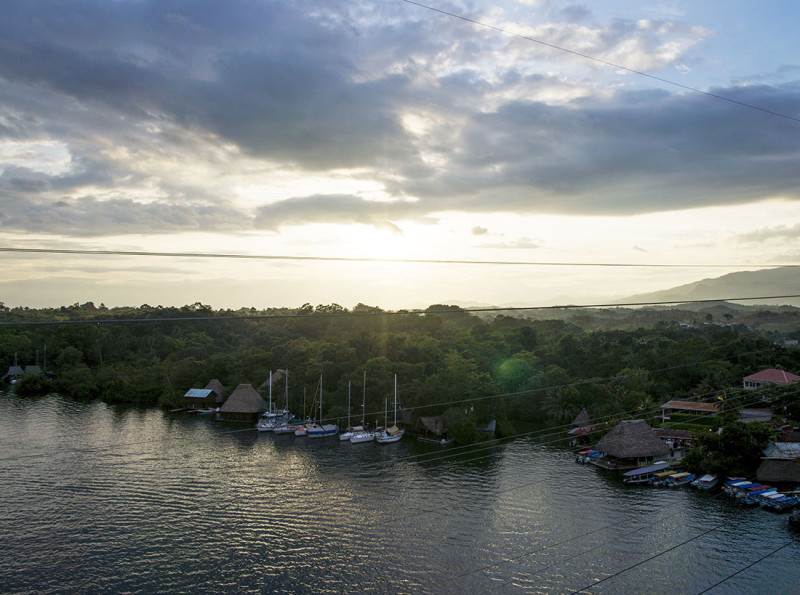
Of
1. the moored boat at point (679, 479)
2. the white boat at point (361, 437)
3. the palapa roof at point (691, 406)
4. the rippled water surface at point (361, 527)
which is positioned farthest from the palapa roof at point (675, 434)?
the white boat at point (361, 437)

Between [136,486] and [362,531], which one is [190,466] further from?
[362,531]

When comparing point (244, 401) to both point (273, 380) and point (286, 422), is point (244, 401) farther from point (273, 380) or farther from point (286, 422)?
point (286, 422)

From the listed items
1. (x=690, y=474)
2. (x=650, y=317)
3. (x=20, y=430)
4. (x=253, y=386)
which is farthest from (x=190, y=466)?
(x=650, y=317)

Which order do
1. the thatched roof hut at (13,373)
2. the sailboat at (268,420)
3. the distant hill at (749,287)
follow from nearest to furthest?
the sailboat at (268,420) → the thatched roof hut at (13,373) → the distant hill at (749,287)

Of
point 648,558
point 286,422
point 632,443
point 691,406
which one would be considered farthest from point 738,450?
point 286,422

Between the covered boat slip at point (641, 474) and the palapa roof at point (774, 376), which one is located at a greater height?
the palapa roof at point (774, 376)

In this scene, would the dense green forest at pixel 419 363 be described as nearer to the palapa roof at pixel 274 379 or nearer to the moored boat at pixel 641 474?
the palapa roof at pixel 274 379

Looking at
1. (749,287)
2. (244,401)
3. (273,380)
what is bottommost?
(244,401)

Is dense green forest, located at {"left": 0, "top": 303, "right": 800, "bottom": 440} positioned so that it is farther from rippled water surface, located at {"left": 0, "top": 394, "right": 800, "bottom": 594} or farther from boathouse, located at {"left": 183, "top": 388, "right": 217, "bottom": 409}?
rippled water surface, located at {"left": 0, "top": 394, "right": 800, "bottom": 594}
